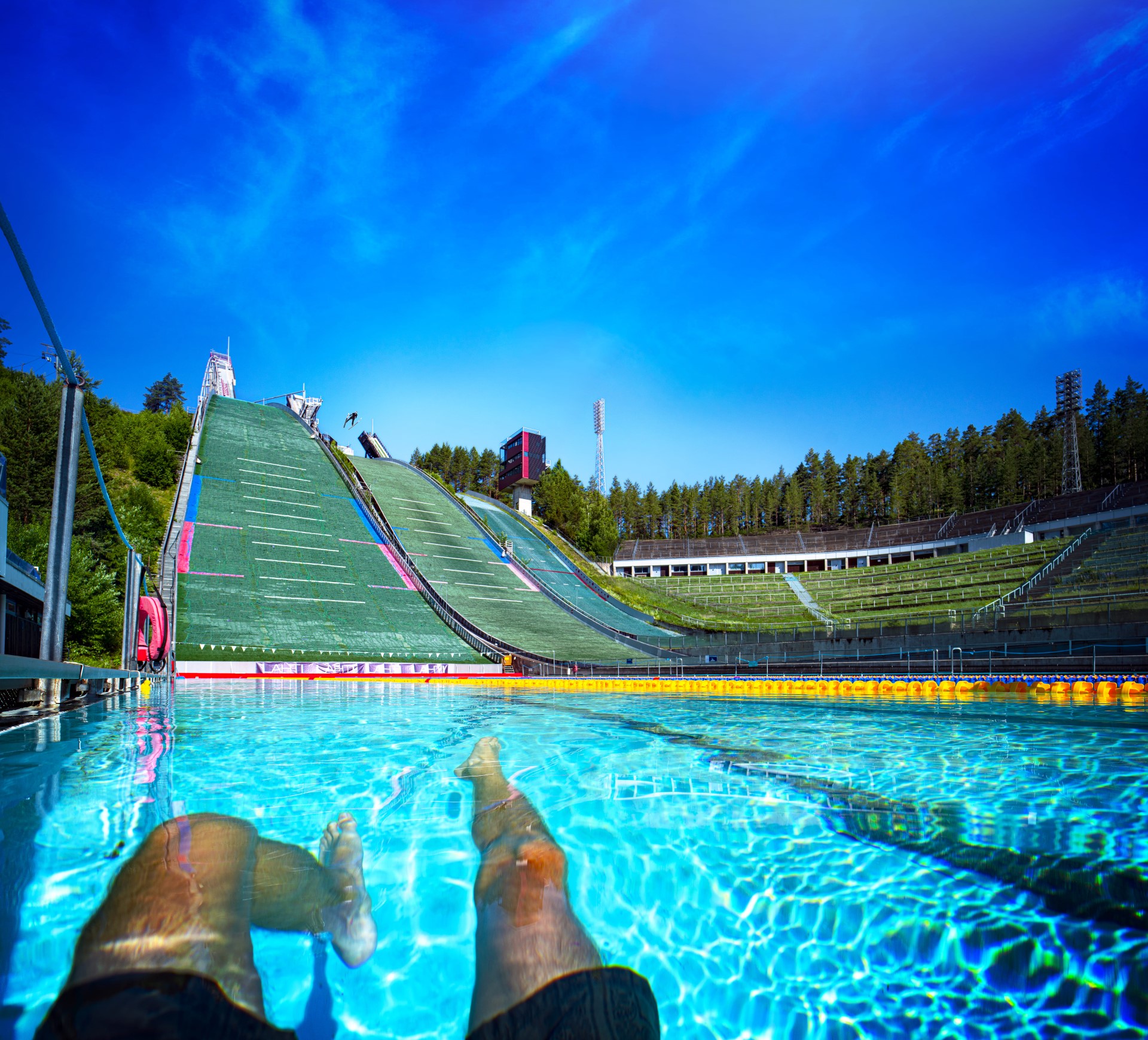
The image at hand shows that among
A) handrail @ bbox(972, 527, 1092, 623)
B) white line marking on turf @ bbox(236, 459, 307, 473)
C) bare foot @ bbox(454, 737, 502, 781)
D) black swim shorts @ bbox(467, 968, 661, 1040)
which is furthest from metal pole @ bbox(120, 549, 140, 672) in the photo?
handrail @ bbox(972, 527, 1092, 623)

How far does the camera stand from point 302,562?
31.1 metres

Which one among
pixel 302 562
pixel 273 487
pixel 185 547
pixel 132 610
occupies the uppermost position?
pixel 273 487

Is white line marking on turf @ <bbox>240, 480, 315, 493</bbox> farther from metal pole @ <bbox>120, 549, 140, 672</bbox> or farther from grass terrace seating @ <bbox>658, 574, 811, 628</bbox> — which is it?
metal pole @ <bbox>120, 549, 140, 672</bbox>

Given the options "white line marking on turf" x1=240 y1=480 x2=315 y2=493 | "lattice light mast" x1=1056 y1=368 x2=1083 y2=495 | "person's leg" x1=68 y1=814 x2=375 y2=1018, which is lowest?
"person's leg" x1=68 y1=814 x2=375 y2=1018

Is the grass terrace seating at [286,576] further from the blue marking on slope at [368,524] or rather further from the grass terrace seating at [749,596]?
the grass terrace seating at [749,596]

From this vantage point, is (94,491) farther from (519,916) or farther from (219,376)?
(519,916)

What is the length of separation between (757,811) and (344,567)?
29.7 m

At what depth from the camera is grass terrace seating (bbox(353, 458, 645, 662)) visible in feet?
93.2

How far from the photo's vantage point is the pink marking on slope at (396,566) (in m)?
32.5

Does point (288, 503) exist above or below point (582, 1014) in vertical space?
above

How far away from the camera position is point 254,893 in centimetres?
352

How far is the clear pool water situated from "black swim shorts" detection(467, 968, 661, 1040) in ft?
0.37

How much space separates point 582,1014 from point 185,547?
31.8 metres

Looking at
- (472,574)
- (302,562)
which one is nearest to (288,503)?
(302,562)
